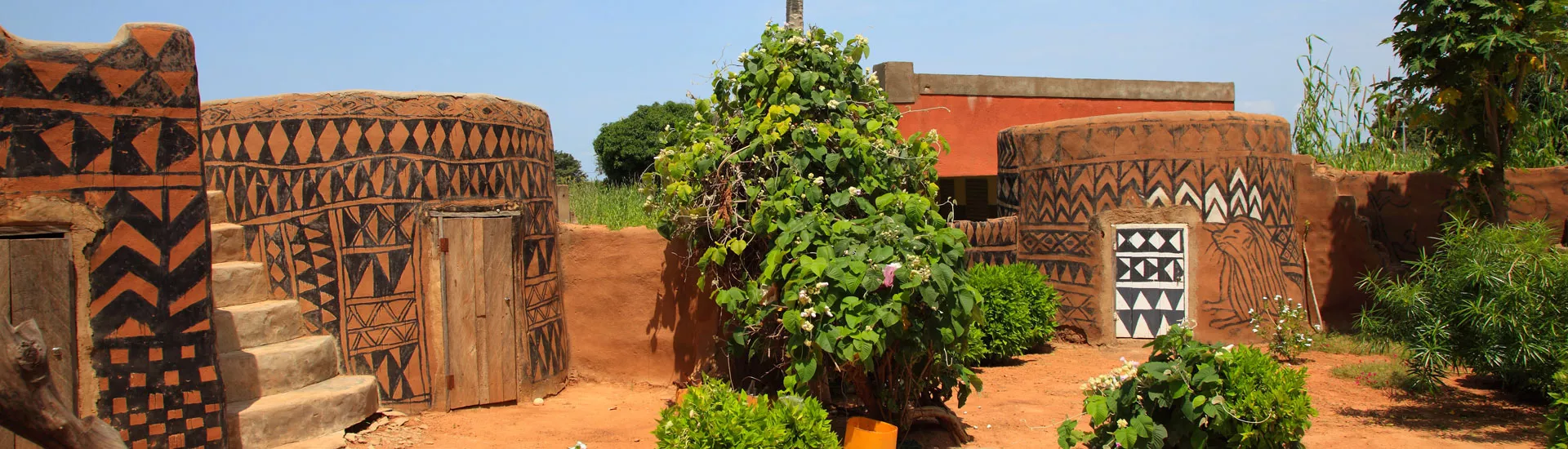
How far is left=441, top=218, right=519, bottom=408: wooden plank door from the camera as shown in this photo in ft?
22.7

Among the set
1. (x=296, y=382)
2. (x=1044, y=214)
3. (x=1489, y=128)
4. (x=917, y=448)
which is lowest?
(x=917, y=448)

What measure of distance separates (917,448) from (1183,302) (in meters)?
4.86

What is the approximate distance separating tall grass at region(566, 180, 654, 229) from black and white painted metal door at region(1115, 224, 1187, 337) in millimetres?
4619

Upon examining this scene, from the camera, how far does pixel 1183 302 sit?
959 centimetres

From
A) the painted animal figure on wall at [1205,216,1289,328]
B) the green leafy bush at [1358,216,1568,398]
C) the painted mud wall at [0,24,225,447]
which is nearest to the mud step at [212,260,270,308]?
the painted mud wall at [0,24,225,447]

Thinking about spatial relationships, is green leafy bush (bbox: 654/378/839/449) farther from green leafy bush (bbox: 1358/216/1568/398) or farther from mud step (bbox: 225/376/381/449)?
green leafy bush (bbox: 1358/216/1568/398)

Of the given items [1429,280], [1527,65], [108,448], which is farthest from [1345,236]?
[108,448]

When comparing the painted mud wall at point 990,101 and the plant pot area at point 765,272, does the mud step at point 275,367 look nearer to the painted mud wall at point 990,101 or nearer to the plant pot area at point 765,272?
the plant pot area at point 765,272

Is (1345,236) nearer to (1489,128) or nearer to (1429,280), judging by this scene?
(1489,128)

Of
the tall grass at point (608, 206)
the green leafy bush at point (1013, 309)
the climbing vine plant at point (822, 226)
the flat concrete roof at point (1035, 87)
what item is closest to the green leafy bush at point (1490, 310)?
the green leafy bush at point (1013, 309)

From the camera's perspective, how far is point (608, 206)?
9.28m

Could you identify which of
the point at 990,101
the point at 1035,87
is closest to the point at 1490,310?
the point at 990,101

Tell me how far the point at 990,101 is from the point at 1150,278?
17.2ft

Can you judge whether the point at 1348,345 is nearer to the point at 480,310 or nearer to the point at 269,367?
the point at 480,310
